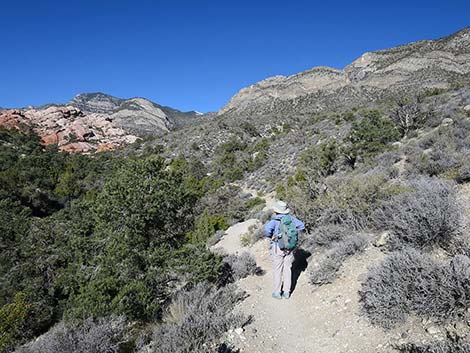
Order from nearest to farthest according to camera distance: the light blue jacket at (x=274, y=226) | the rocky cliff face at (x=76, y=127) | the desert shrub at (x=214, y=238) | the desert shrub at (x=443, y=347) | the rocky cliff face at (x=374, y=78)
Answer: the desert shrub at (x=443, y=347) → the light blue jacket at (x=274, y=226) → the desert shrub at (x=214, y=238) → the rocky cliff face at (x=374, y=78) → the rocky cliff face at (x=76, y=127)

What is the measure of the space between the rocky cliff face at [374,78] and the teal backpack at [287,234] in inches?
1606

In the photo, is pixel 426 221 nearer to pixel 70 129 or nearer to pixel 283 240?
pixel 283 240

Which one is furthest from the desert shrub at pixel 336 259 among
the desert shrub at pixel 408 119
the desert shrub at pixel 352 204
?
the desert shrub at pixel 408 119

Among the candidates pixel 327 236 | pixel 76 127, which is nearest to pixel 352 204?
pixel 327 236

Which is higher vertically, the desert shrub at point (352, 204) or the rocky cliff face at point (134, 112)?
the rocky cliff face at point (134, 112)

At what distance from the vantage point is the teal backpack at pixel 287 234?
16.4 feet

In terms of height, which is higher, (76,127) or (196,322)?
(76,127)

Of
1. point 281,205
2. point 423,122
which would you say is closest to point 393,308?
point 281,205

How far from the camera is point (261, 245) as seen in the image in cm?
924

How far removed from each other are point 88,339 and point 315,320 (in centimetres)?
296

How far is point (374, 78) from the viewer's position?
56062 mm

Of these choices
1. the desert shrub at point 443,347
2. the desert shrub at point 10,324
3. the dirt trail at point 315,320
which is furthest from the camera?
the desert shrub at point 10,324

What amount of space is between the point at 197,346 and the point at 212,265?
2.31 metres

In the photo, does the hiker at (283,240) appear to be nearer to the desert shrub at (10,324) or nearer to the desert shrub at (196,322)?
the desert shrub at (196,322)
